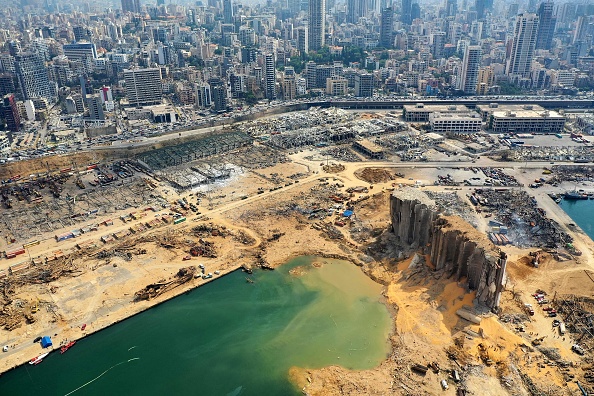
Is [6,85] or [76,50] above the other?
[76,50]

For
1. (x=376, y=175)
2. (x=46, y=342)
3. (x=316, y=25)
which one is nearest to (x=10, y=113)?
(x=46, y=342)

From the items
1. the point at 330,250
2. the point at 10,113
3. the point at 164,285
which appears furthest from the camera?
the point at 10,113

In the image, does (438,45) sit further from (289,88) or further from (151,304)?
(151,304)

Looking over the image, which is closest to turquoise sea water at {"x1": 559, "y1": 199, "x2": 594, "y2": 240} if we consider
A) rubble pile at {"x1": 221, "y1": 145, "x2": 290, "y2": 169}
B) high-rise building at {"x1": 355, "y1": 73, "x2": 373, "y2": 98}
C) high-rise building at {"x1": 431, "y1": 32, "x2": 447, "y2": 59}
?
rubble pile at {"x1": 221, "y1": 145, "x2": 290, "y2": 169}

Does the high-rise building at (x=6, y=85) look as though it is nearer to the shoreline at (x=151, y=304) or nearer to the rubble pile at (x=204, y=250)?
the rubble pile at (x=204, y=250)

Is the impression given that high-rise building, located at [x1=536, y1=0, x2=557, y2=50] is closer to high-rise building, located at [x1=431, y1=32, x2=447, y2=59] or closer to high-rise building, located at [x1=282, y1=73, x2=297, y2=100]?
high-rise building, located at [x1=431, y1=32, x2=447, y2=59]

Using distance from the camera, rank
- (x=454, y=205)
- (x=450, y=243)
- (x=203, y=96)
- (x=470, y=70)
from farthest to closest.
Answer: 1. (x=470, y=70)
2. (x=203, y=96)
3. (x=454, y=205)
4. (x=450, y=243)

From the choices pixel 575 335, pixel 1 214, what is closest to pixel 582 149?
pixel 575 335

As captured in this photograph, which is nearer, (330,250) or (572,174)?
(330,250)
